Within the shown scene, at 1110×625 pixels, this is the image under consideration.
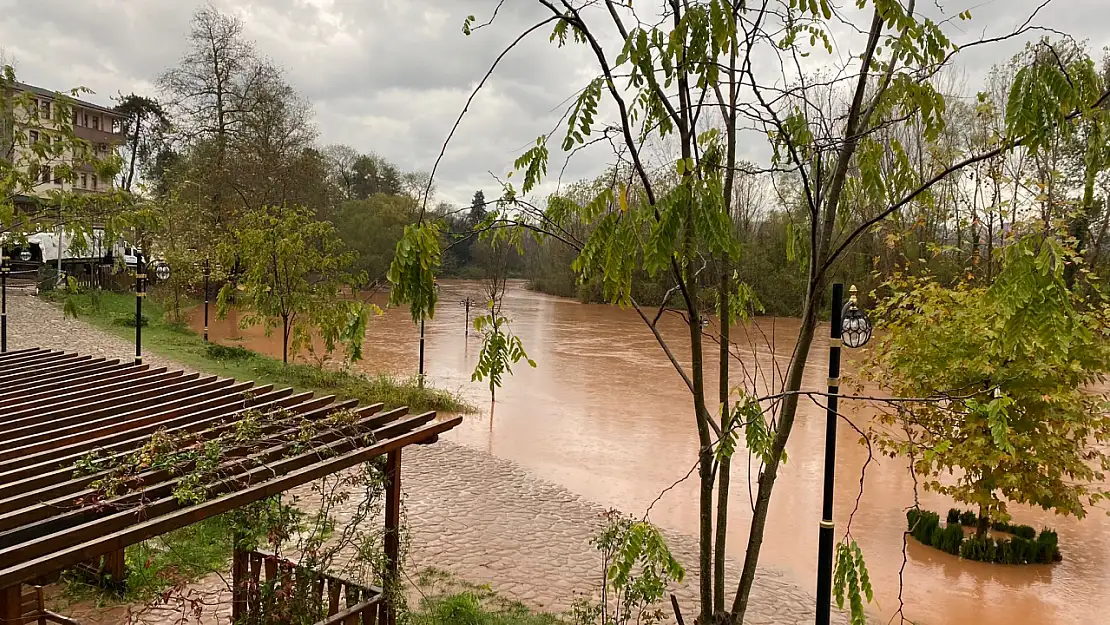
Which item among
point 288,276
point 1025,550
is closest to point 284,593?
point 1025,550

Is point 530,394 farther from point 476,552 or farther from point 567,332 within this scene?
point 567,332

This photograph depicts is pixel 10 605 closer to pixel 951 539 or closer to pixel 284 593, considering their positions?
pixel 284 593

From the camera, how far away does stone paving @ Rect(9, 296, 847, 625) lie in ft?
21.5

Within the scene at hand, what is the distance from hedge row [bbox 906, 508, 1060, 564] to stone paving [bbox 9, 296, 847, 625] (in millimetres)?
2232

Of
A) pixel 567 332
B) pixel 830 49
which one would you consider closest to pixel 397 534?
pixel 830 49

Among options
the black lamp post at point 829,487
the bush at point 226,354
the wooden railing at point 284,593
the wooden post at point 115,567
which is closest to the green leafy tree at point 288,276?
the bush at point 226,354

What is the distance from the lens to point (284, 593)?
4.15 m

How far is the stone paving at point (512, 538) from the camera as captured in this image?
6.56m

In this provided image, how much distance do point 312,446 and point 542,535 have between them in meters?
4.42

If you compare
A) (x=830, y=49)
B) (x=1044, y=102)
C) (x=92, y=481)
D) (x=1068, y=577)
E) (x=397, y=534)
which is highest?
(x=830, y=49)

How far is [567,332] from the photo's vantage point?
2947 centimetres

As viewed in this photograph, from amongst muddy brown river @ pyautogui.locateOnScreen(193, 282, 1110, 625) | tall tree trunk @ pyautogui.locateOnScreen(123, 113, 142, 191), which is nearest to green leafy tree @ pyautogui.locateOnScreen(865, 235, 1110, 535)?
muddy brown river @ pyautogui.locateOnScreen(193, 282, 1110, 625)

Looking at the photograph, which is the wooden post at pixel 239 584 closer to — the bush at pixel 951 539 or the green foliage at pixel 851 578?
the green foliage at pixel 851 578

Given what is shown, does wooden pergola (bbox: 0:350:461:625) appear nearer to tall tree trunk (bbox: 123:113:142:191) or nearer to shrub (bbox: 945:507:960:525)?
shrub (bbox: 945:507:960:525)
